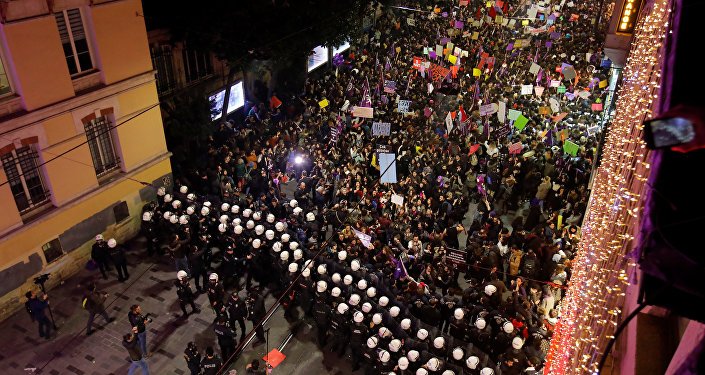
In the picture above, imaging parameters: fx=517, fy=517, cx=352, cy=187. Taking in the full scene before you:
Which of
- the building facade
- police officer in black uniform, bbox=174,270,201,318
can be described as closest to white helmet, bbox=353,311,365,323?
police officer in black uniform, bbox=174,270,201,318

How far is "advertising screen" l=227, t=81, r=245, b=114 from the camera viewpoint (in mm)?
25922

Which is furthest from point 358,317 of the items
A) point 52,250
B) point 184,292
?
point 52,250

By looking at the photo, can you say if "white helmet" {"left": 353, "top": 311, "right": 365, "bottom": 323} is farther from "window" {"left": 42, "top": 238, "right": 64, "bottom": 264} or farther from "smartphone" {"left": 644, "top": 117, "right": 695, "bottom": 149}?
"smartphone" {"left": 644, "top": 117, "right": 695, "bottom": 149}

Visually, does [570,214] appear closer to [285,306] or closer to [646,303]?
[285,306]

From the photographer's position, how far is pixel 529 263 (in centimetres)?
1480

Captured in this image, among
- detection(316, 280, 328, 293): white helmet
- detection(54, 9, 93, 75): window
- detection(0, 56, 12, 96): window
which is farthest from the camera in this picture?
detection(54, 9, 93, 75): window

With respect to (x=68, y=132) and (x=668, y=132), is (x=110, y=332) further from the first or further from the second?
(x=668, y=132)

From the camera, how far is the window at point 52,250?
15.7 meters

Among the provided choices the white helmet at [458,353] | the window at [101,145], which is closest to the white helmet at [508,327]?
the white helmet at [458,353]

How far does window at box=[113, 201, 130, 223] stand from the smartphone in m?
17.5

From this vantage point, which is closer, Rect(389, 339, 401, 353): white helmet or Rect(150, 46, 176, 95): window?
Rect(389, 339, 401, 353): white helmet

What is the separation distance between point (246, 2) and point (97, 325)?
13.9m

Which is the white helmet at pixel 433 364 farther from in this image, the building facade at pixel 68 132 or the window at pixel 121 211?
the window at pixel 121 211

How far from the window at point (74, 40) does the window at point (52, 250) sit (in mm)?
5229
